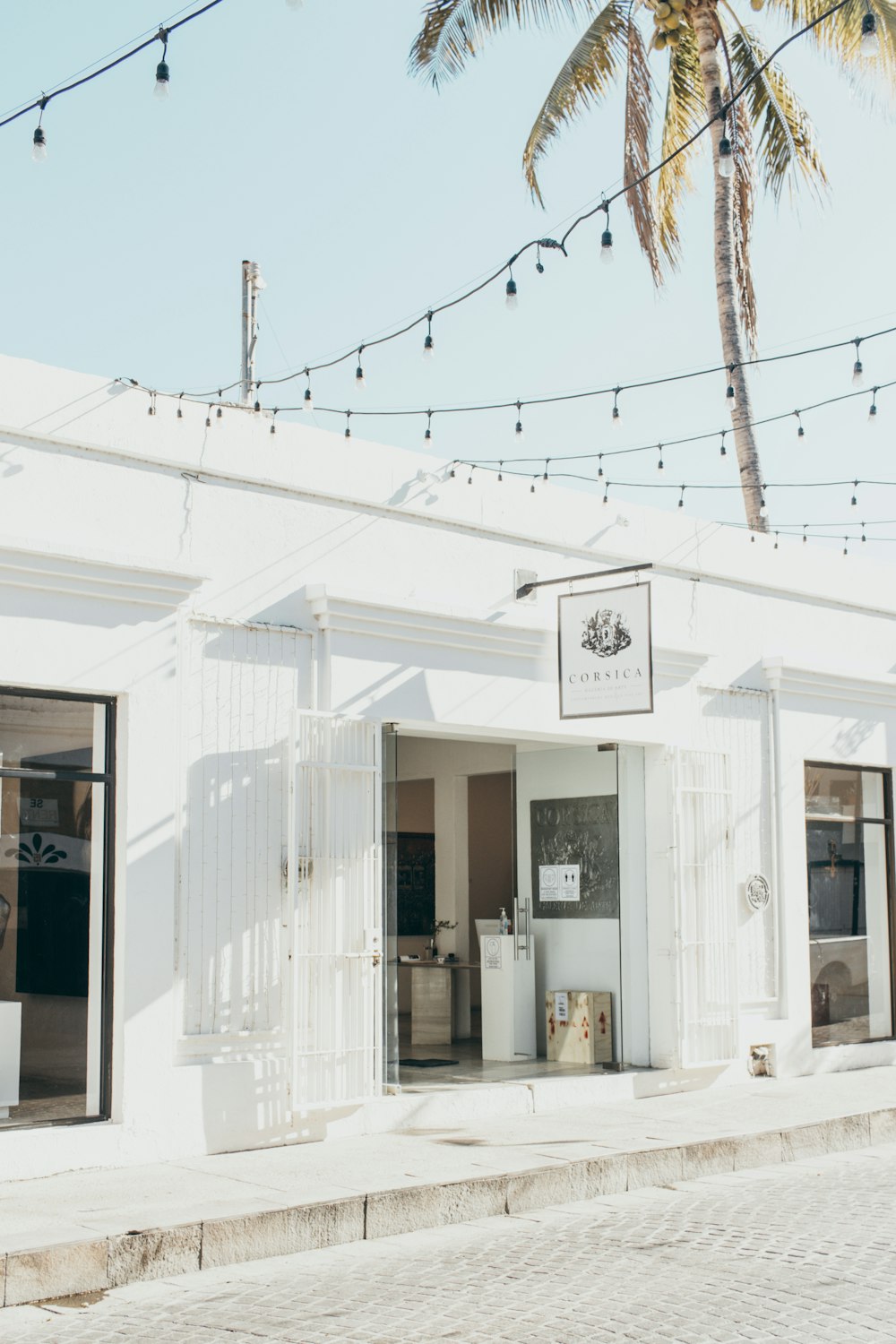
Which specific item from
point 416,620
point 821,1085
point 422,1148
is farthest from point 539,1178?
point 821,1085

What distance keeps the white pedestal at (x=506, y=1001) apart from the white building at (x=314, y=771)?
19 cm

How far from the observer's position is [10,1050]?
27.9 feet

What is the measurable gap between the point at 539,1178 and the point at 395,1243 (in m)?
1.19

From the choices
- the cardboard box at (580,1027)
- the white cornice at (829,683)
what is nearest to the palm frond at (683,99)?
the white cornice at (829,683)

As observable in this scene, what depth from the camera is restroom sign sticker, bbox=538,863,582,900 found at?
12.5m

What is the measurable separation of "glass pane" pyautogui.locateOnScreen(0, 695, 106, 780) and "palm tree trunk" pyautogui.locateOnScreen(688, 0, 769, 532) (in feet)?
30.5

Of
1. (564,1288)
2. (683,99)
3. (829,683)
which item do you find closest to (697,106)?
(683,99)

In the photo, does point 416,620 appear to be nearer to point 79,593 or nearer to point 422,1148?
point 79,593

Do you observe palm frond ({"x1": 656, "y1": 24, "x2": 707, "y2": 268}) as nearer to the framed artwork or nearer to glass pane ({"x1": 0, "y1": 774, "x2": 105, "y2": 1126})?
the framed artwork

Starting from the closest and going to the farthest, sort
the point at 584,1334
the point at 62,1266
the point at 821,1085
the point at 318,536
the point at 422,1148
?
the point at 584,1334, the point at 62,1266, the point at 422,1148, the point at 318,536, the point at 821,1085

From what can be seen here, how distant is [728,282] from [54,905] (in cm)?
1162

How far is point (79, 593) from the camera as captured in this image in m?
8.66

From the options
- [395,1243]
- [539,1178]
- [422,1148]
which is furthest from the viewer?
[422,1148]

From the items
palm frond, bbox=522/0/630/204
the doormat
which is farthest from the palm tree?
the doormat
